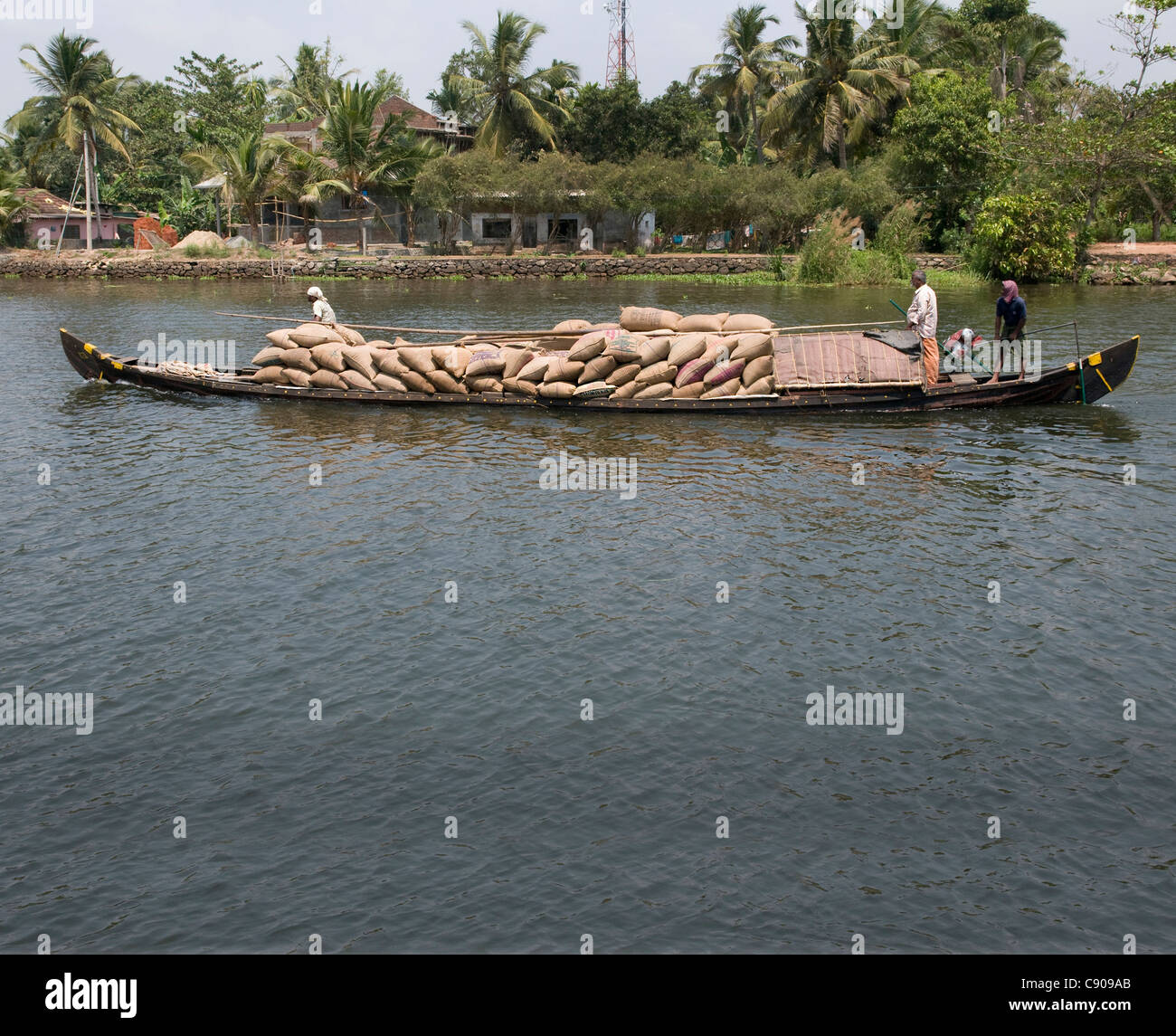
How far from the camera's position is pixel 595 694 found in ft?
34.9

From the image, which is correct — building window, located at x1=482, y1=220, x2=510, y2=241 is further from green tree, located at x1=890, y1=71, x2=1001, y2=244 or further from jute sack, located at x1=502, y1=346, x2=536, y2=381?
jute sack, located at x1=502, y1=346, x2=536, y2=381

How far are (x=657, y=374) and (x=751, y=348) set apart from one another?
184 centimetres

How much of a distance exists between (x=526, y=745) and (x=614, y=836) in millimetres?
1550

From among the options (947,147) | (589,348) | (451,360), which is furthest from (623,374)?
(947,147)

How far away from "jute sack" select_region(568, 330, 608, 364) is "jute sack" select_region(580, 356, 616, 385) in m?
0.10

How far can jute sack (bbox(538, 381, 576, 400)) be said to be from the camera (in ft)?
71.2

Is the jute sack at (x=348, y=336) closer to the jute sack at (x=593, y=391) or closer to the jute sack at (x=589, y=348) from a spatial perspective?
the jute sack at (x=589, y=348)

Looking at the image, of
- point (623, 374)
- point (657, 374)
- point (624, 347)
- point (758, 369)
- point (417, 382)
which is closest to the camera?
point (758, 369)

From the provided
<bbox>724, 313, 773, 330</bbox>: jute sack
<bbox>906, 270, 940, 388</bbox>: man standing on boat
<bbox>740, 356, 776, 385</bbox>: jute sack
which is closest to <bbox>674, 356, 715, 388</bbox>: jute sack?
<bbox>740, 356, 776, 385</bbox>: jute sack

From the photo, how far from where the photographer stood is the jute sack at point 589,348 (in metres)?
21.6

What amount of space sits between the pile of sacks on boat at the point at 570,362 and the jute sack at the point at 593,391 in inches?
0.9

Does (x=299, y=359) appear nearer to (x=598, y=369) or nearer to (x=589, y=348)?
(x=589, y=348)

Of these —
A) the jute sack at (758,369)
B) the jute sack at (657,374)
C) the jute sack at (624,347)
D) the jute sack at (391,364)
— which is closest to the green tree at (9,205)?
the jute sack at (391,364)
